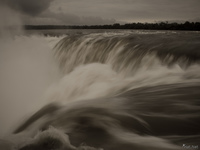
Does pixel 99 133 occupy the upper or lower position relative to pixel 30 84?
upper

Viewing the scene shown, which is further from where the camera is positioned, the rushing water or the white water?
the white water

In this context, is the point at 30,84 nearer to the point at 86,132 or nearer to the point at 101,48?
the point at 101,48

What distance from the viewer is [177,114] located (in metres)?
4.19

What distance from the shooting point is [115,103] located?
15.8 ft

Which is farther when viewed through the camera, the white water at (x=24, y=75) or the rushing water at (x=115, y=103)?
the white water at (x=24, y=75)

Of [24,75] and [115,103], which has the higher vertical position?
[115,103]

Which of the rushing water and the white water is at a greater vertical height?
the rushing water

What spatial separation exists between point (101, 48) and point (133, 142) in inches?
346

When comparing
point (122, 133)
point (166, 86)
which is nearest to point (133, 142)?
point (122, 133)

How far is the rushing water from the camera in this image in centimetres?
327

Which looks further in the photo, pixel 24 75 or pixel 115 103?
pixel 24 75

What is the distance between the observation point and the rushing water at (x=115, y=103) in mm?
3268

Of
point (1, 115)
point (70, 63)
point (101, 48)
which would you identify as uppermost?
point (101, 48)

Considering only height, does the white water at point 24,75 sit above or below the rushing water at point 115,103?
below
